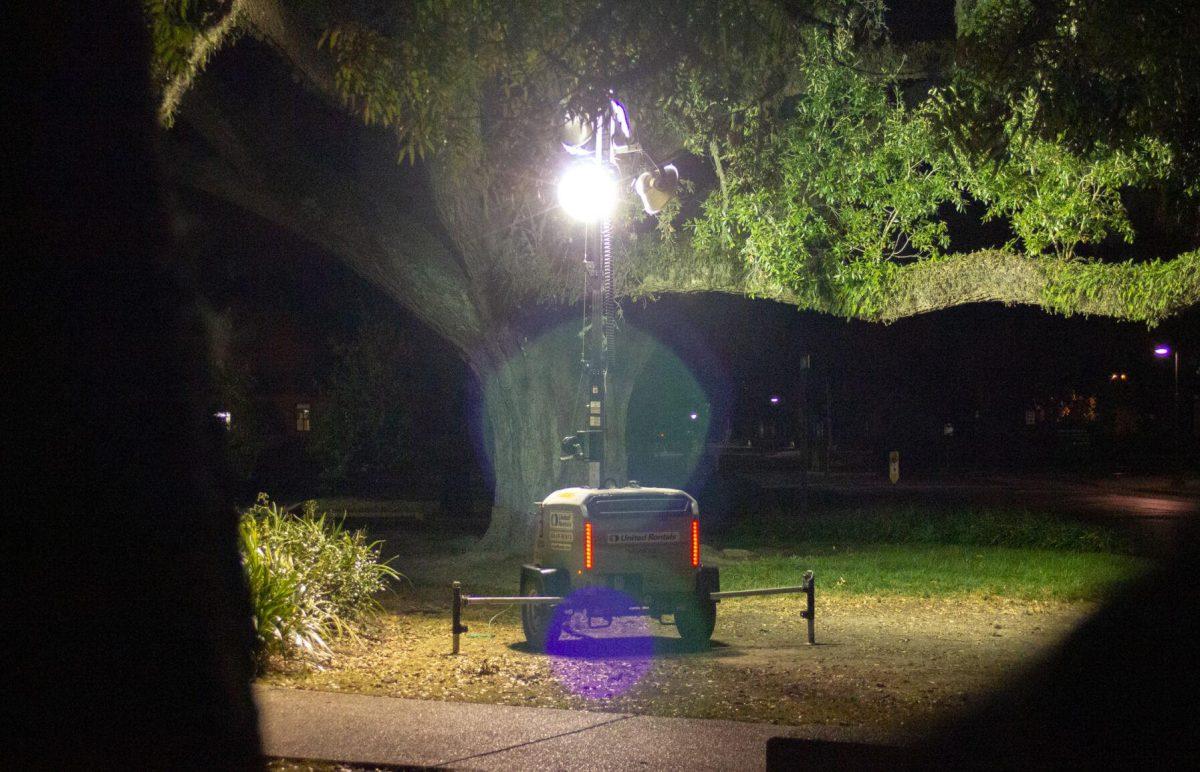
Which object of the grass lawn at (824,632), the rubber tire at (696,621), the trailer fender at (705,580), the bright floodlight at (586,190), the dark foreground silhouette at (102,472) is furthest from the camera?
the bright floodlight at (586,190)

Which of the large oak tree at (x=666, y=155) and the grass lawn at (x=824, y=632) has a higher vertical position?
→ the large oak tree at (x=666, y=155)

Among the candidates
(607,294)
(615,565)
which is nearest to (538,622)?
(615,565)

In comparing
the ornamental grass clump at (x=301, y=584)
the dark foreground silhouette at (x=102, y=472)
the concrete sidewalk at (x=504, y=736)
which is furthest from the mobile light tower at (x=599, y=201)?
the dark foreground silhouette at (x=102, y=472)

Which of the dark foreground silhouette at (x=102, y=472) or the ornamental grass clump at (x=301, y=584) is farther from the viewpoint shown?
the ornamental grass clump at (x=301, y=584)

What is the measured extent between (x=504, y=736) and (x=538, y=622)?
381 cm

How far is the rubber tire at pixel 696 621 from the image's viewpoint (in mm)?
10812

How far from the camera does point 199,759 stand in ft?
18.4

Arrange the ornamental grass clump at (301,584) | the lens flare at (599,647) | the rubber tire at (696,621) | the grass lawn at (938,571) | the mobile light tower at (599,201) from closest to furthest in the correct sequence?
the lens flare at (599,647) → the ornamental grass clump at (301,584) → the rubber tire at (696,621) → the mobile light tower at (599,201) → the grass lawn at (938,571)

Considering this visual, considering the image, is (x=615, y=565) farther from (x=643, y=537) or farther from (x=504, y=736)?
(x=504, y=736)

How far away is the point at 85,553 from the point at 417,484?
3501 cm

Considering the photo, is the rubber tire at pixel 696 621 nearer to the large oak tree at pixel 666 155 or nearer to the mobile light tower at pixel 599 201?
the mobile light tower at pixel 599 201

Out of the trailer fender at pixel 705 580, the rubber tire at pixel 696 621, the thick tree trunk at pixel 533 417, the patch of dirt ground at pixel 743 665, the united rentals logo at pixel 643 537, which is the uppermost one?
the thick tree trunk at pixel 533 417

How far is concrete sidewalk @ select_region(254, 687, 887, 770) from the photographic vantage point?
6.51 meters

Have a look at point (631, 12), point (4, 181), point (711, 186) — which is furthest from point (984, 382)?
point (4, 181)
